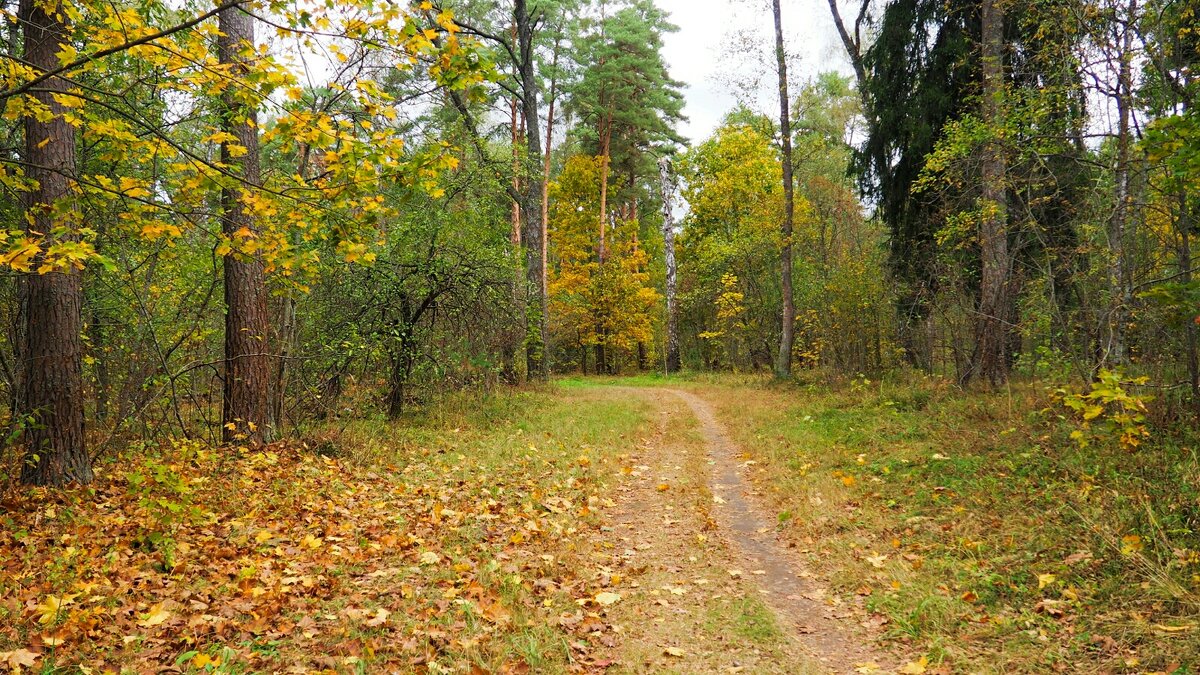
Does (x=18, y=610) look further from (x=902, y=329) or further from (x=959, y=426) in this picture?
(x=902, y=329)

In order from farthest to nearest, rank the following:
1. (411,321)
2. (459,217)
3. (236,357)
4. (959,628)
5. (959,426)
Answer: (459,217)
(411,321)
(959,426)
(236,357)
(959,628)

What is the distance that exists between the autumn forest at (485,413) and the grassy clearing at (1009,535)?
4 centimetres

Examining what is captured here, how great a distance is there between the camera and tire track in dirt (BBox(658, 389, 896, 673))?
380 cm

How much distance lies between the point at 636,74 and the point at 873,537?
24.7 metres

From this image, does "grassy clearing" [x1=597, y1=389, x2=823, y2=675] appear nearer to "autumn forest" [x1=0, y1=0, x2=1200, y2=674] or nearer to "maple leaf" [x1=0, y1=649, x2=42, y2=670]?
"autumn forest" [x1=0, y1=0, x2=1200, y2=674]

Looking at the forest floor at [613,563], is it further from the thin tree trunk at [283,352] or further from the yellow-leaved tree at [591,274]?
the yellow-leaved tree at [591,274]

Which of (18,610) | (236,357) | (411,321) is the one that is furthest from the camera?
(411,321)

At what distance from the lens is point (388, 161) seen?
4.12m

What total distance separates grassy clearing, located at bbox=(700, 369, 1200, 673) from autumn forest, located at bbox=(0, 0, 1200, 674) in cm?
4

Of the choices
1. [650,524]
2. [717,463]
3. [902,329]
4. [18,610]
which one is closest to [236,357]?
[18,610]

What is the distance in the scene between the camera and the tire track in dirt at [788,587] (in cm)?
380

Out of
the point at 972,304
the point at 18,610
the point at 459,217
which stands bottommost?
the point at 18,610

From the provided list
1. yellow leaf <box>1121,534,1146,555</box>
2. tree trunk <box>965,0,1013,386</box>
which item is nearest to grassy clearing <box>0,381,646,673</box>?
yellow leaf <box>1121,534,1146,555</box>

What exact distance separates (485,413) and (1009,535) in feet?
29.4
